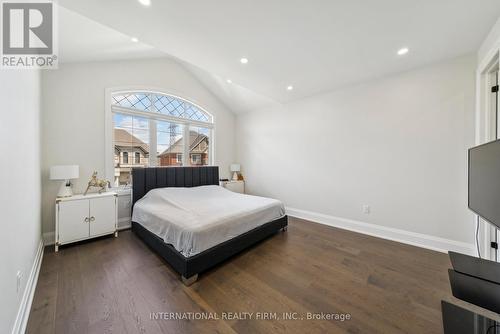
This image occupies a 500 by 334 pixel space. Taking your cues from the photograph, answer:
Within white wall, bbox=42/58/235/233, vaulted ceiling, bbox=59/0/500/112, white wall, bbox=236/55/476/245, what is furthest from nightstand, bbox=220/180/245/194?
vaulted ceiling, bbox=59/0/500/112

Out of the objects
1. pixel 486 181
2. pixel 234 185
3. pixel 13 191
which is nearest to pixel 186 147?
pixel 234 185

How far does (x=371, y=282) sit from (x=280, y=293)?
3.24 feet

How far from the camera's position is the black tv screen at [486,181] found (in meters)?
1.23

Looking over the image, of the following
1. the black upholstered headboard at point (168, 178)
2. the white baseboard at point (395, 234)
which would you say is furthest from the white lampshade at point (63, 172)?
the white baseboard at point (395, 234)

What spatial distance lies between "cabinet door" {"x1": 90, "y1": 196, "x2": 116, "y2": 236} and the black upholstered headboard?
397 millimetres

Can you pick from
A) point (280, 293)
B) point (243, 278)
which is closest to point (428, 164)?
point (280, 293)

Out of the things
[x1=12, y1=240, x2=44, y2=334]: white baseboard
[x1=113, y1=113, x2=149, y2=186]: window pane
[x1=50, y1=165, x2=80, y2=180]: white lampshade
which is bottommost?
[x1=12, y1=240, x2=44, y2=334]: white baseboard

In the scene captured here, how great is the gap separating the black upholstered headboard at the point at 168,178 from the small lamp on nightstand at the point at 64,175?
80 centimetres

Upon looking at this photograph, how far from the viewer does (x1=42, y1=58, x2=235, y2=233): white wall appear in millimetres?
2846

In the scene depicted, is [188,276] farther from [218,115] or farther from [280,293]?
[218,115]

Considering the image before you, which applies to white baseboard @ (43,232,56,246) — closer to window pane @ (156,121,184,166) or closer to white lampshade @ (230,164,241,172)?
window pane @ (156,121,184,166)

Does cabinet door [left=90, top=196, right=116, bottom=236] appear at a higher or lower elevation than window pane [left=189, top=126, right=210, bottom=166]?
lower

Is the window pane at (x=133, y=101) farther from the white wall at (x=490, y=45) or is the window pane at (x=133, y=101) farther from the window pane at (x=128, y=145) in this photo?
the white wall at (x=490, y=45)

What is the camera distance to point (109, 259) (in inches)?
93.5
